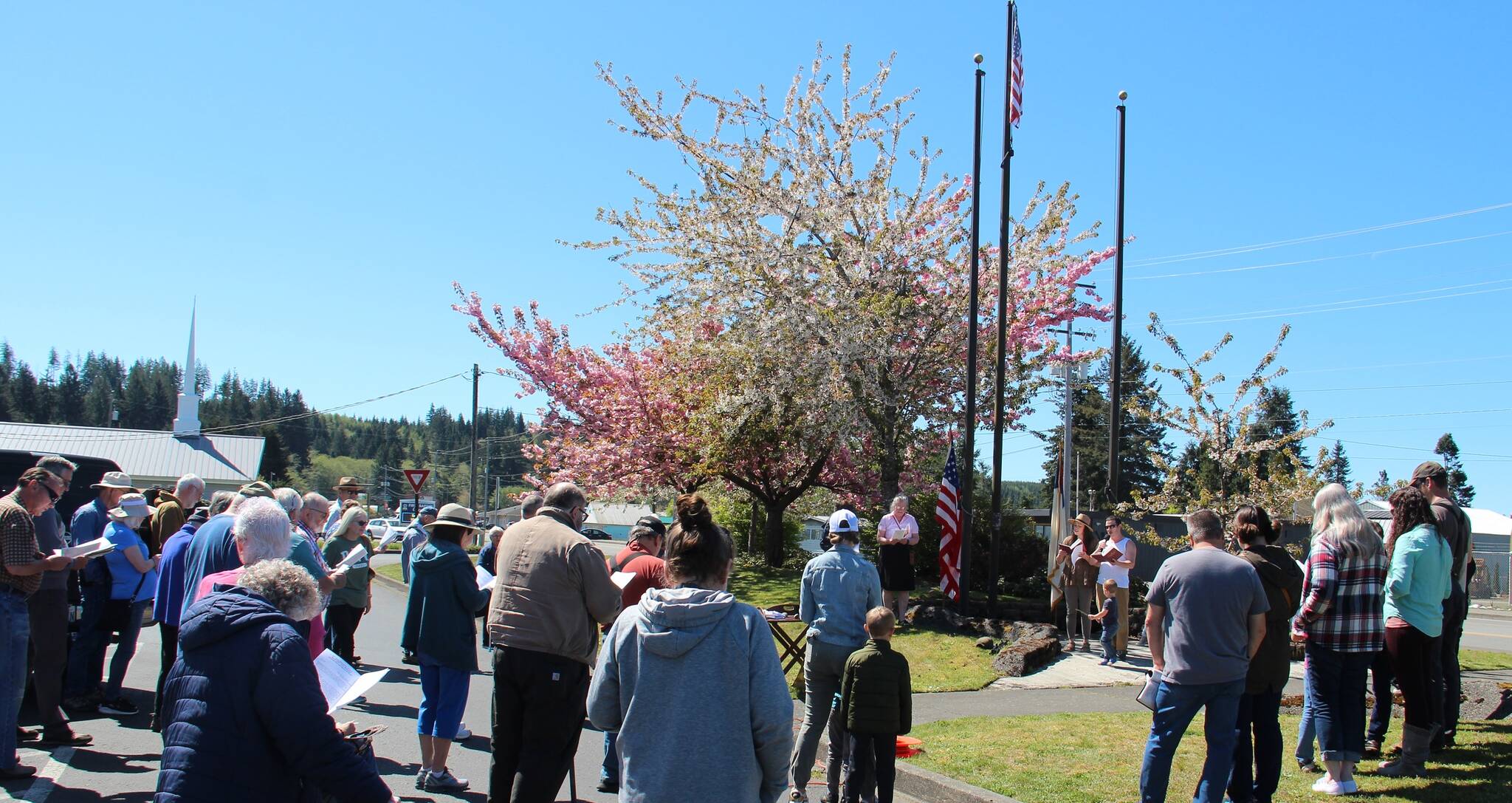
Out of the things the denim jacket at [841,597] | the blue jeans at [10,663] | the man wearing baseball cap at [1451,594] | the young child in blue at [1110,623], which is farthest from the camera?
the young child in blue at [1110,623]

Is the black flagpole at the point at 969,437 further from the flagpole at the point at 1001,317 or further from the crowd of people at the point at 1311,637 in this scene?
the crowd of people at the point at 1311,637

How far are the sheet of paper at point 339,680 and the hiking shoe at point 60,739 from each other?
458 centimetres

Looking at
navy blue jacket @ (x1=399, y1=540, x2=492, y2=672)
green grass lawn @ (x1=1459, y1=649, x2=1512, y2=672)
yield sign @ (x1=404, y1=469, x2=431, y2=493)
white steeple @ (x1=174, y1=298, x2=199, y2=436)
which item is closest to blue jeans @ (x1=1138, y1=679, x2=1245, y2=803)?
navy blue jacket @ (x1=399, y1=540, x2=492, y2=672)

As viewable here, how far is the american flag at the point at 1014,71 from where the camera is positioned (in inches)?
573

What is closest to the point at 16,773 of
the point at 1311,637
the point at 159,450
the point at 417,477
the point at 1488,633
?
the point at 1311,637

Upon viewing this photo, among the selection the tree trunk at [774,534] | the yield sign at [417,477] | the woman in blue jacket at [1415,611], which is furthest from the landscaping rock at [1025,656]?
the yield sign at [417,477]

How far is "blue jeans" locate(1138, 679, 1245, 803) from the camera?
544 centimetres

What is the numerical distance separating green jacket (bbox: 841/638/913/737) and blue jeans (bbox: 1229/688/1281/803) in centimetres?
187

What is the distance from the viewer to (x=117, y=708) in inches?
321

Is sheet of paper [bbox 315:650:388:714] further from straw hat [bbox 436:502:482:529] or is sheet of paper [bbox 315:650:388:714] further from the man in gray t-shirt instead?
the man in gray t-shirt

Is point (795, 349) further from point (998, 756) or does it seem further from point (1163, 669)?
point (1163, 669)

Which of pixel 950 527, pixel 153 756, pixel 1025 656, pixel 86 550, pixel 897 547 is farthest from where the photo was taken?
pixel 950 527

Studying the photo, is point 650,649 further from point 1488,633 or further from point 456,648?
point 1488,633

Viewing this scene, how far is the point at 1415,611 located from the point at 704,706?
5215mm
